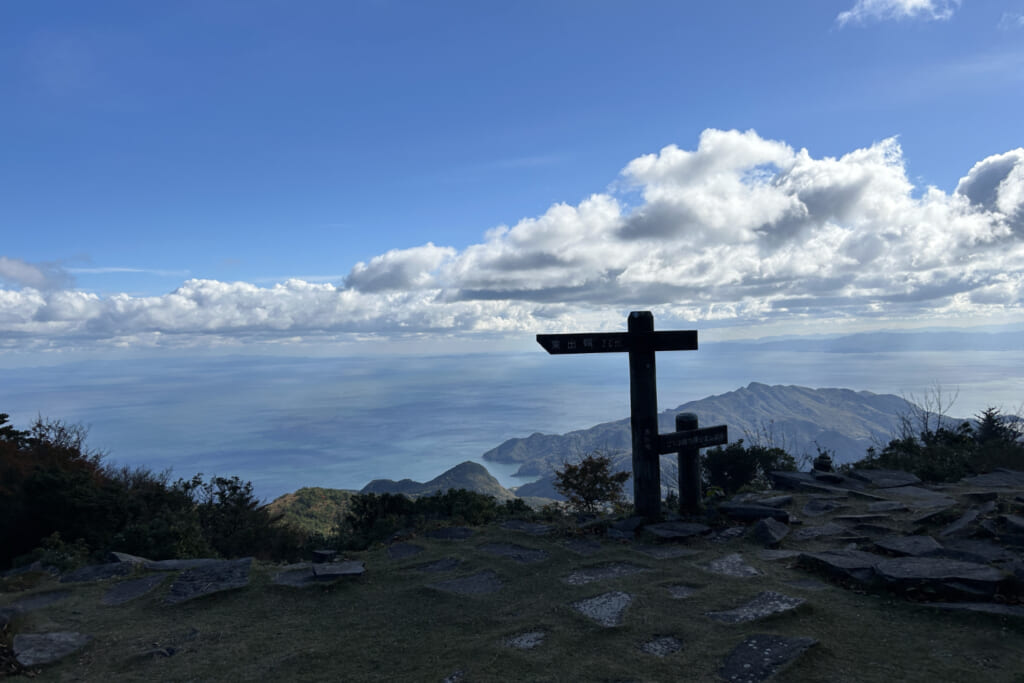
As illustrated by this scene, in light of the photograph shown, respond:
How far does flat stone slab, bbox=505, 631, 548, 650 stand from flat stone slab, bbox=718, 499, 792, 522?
14.6 feet

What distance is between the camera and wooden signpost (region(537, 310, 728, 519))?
25.3 ft

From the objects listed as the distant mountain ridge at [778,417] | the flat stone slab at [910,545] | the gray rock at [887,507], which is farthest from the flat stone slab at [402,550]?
the distant mountain ridge at [778,417]

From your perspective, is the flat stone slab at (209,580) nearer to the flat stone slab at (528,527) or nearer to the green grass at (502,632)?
the green grass at (502,632)

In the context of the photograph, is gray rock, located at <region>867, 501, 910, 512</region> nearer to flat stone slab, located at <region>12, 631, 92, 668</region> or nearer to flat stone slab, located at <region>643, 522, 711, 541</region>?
flat stone slab, located at <region>643, 522, 711, 541</region>

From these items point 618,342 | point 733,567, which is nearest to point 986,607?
point 733,567

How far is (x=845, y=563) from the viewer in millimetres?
5152

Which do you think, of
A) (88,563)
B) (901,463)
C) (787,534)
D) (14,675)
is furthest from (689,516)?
(88,563)

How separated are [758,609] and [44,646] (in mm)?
5784

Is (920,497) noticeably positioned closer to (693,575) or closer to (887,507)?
(887,507)

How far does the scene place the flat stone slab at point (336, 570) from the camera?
5.92m

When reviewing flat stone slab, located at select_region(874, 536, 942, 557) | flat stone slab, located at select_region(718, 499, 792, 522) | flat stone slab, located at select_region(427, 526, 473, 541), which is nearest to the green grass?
flat stone slab, located at select_region(874, 536, 942, 557)

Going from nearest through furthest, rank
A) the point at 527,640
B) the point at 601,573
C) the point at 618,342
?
the point at 527,640
the point at 601,573
the point at 618,342

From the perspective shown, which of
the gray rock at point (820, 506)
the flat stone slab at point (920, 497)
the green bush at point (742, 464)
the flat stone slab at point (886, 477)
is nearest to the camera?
the flat stone slab at point (920, 497)

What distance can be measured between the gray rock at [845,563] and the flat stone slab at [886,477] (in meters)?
4.71
